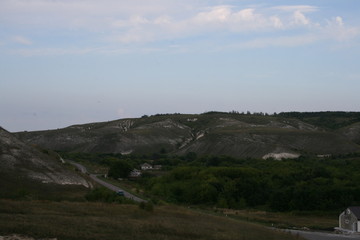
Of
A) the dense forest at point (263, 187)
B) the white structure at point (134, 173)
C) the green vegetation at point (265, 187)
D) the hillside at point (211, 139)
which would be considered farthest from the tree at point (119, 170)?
the hillside at point (211, 139)

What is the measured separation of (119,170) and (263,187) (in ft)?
75.0

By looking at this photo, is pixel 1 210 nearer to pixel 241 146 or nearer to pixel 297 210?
pixel 297 210

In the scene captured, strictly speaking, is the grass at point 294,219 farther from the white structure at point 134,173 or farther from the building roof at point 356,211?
the white structure at point 134,173

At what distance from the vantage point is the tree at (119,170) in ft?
265

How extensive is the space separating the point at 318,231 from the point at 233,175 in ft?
98.9

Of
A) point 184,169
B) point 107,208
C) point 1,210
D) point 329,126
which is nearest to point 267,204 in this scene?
point 184,169

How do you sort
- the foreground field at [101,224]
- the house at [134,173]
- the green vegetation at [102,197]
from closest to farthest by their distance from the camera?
1. the foreground field at [101,224]
2. the green vegetation at [102,197]
3. the house at [134,173]

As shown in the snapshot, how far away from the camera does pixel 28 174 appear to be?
39.2 m

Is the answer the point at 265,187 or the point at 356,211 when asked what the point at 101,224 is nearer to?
the point at 356,211

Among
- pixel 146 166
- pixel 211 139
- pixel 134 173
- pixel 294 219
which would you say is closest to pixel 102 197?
pixel 294 219

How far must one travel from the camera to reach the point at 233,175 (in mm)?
76875

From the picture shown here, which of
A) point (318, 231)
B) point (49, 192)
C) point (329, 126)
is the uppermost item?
point (329, 126)

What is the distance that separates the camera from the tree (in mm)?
80688

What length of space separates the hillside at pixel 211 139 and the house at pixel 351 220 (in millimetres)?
58400
